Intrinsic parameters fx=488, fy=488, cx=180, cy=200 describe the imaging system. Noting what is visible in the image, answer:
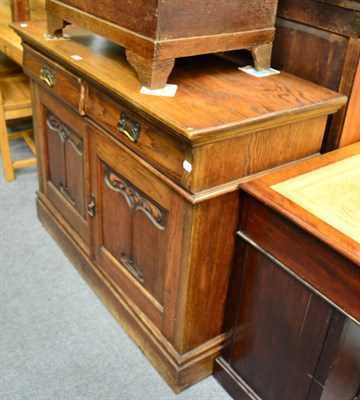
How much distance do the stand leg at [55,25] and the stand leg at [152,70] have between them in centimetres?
49

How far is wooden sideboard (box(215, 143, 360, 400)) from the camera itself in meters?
1.19

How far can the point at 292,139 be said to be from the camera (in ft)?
4.76

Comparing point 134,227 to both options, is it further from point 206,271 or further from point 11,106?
point 11,106

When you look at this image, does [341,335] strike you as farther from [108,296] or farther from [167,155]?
[108,296]

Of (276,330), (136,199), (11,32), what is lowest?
(276,330)

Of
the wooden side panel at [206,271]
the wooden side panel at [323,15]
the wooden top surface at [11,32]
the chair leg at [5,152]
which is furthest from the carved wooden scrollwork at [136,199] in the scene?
the chair leg at [5,152]

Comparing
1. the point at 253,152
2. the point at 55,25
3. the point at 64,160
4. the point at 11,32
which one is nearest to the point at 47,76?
the point at 55,25

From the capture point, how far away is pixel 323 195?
1.32 m

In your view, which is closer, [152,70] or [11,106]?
[152,70]

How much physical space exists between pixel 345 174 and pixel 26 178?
2.10m

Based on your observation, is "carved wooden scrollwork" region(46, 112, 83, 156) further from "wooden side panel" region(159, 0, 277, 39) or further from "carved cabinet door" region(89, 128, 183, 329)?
"wooden side panel" region(159, 0, 277, 39)

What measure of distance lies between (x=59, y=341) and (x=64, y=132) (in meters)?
0.83

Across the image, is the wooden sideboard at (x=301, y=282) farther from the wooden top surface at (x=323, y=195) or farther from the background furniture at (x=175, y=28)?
the background furniture at (x=175, y=28)

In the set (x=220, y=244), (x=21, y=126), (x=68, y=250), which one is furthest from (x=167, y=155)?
(x=21, y=126)
